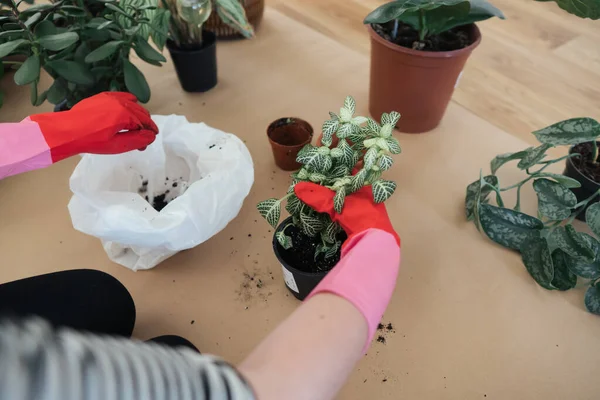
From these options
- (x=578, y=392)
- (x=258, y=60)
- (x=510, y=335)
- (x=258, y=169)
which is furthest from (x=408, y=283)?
(x=258, y=60)

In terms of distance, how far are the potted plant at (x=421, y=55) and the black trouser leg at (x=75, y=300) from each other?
0.84 m

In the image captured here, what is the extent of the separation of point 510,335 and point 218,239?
0.71m

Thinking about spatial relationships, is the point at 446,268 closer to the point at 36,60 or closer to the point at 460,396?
the point at 460,396

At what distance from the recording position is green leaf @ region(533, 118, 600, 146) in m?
0.90

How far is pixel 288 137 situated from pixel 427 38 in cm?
49

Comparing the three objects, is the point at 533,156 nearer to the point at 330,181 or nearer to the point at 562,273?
the point at 562,273

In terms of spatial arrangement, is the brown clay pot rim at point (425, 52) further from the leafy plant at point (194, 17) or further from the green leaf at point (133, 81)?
the green leaf at point (133, 81)

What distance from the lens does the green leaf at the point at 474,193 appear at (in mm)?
1067

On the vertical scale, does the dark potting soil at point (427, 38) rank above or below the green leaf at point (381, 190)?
above

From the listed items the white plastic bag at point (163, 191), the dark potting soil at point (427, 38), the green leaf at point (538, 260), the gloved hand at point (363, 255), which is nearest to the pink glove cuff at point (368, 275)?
the gloved hand at point (363, 255)

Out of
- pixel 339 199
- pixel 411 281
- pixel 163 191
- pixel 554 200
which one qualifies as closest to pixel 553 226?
pixel 554 200

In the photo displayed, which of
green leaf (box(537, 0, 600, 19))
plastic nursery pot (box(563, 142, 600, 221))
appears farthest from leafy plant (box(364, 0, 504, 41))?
plastic nursery pot (box(563, 142, 600, 221))

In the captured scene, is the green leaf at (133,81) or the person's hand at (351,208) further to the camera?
the green leaf at (133,81)

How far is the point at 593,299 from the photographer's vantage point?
94cm
